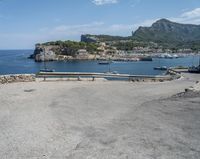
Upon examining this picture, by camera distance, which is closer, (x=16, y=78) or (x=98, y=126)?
(x=98, y=126)

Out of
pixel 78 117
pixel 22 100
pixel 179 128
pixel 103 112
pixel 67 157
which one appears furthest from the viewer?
pixel 22 100

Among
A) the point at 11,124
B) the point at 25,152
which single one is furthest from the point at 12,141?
the point at 11,124

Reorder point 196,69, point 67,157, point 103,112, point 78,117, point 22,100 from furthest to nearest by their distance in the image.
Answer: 1. point 196,69
2. point 22,100
3. point 103,112
4. point 78,117
5. point 67,157

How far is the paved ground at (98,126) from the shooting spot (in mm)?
10664

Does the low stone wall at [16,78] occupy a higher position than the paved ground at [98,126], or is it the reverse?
the low stone wall at [16,78]

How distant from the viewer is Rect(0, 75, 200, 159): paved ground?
35.0 feet

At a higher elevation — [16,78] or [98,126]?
[16,78]

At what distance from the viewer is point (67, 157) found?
1027 cm

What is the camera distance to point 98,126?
45.1 feet

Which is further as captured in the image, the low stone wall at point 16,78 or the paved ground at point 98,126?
the low stone wall at point 16,78

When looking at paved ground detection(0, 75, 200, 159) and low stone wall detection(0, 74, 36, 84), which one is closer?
paved ground detection(0, 75, 200, 159)

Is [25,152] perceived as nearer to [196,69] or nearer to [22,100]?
[22,100]

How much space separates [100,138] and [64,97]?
9484 millimetres

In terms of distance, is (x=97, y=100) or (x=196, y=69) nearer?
(x=97, y=100)
